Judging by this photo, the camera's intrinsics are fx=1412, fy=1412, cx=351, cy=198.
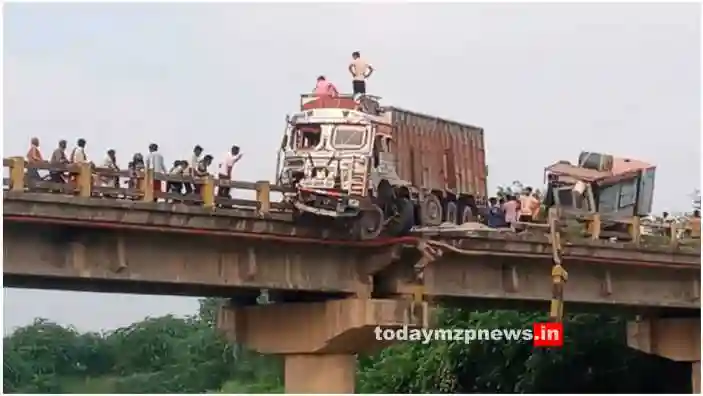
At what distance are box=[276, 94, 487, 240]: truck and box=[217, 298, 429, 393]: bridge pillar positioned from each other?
5.04 feet

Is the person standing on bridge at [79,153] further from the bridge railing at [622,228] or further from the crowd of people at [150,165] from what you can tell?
the bridge railing at [622,228]

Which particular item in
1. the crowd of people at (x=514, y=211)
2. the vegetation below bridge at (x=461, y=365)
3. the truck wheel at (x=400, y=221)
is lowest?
the vegetation below bridge at (x=461, y=365)

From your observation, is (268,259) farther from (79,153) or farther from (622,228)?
(622,228)

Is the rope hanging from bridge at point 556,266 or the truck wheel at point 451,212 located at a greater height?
the truck wheel at point 451,212

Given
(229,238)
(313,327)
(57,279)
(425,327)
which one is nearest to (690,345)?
→ (425,327)

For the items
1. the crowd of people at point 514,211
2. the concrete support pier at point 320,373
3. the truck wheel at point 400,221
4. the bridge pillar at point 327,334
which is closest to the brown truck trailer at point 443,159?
the crowd of people at point 514,211

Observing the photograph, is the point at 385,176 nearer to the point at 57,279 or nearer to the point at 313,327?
the point at 313,327

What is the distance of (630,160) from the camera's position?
110ft

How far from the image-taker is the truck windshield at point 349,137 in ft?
85.7

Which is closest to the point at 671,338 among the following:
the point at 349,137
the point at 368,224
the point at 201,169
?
the point at 368,224

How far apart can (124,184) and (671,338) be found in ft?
57.5

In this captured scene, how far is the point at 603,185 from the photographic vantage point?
3278cm

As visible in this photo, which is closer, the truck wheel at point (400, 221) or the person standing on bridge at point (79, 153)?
the person standing on bridge at point (79, 153)

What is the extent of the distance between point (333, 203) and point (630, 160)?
11.2m
